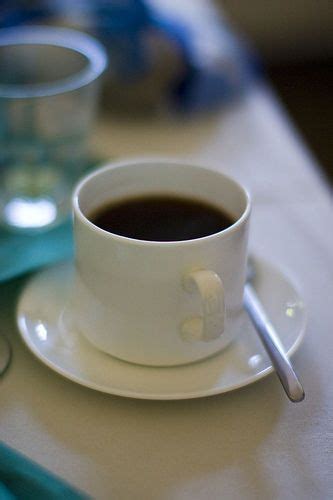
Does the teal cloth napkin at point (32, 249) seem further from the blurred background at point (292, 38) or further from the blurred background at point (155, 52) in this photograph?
the blurred background at point (292, 38)

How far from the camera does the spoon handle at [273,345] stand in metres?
0.40

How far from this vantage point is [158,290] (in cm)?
41

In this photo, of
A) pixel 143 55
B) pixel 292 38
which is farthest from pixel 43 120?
pixel 292 38

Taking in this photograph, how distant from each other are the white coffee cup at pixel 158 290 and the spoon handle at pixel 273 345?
0.06 ft

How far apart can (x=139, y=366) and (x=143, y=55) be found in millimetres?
446

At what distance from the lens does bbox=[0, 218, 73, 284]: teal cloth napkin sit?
51cm

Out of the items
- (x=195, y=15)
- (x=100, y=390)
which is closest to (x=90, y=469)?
(x=100, y=390)

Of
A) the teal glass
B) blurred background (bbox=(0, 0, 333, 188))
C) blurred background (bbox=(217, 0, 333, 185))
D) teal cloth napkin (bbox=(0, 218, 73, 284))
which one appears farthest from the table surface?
blurred background (bbox=(217, 0, 333, 185))

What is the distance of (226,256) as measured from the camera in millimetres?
417

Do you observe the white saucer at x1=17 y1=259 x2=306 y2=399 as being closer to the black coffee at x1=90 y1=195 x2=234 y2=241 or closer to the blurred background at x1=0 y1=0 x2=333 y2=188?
the black coffee at x1=90 y1=195 x2=234 y2=241

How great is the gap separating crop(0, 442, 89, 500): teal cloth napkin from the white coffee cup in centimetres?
9

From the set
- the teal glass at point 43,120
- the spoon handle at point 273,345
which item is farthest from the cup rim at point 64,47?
the spoon handle at point 273,345

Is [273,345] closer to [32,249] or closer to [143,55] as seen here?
[32,249]

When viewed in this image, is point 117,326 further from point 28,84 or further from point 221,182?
point 28,84
